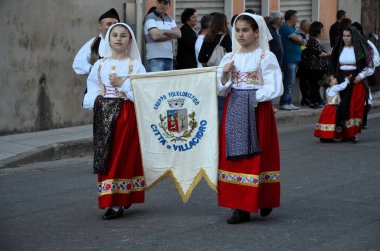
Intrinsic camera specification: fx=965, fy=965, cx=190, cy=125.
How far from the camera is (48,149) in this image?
40.4ft

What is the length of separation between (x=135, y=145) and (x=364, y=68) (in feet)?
20.6

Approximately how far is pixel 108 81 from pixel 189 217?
4.41ft

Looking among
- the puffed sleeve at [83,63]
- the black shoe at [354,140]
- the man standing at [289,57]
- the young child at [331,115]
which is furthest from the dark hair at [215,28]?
the man standing at [289,57]

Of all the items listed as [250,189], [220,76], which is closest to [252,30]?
[220,76]

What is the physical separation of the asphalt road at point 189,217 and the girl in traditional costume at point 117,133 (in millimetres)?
218

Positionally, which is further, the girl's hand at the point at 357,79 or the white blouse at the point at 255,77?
the girl's hand at the point at 357,79

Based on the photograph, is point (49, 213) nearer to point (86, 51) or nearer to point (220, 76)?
point (220, 76)

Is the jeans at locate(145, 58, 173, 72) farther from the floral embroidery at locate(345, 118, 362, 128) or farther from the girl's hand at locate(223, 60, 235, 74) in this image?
the girl's hand at locate(223, 60, 235, 74)

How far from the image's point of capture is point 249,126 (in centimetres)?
787

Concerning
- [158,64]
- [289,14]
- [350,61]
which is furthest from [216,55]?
[289,14]

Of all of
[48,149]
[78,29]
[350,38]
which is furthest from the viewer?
[78,29]

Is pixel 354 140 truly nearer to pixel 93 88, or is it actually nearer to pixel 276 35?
pixel 276 35

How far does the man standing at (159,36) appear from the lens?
14.8 m

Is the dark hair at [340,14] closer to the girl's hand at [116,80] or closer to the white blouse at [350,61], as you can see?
the white blouse at [350,61]
